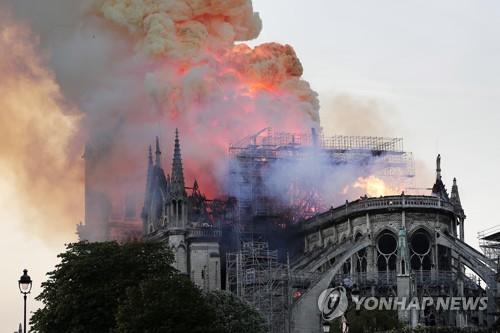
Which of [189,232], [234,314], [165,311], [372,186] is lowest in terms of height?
[165,311]

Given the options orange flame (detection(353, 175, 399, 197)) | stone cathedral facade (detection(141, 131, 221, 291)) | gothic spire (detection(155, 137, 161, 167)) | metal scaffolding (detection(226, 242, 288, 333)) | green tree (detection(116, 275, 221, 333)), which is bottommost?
green tree (detection(116, 275, 221, 333))

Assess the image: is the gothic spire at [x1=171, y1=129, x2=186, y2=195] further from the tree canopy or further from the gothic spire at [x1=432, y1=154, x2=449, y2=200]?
the tree canopy

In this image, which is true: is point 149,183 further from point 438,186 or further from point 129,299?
point 129,299

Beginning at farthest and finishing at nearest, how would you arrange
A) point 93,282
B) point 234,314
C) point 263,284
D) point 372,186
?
1. point 372,186
2. point 263,284
3. point 234,314
4. point 93,282

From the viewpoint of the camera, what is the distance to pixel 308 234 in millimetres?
171500

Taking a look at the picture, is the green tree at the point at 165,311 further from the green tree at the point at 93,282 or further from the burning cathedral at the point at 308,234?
the burning cathedral at the point at 308,234

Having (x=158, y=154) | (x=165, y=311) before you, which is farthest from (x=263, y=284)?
(x=165, y=311)

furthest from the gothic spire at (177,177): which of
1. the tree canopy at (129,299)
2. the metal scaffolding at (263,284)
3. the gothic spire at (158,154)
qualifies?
the tree canopy at (129,299)

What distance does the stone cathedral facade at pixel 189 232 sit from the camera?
549ft

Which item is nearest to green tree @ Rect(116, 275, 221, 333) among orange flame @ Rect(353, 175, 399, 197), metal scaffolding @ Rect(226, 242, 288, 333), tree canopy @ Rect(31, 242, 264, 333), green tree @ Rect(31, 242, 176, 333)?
tree canopy @ Rect(31, 242, 264, 333)

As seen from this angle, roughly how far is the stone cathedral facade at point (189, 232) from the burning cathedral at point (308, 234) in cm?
10

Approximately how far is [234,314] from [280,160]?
140ft

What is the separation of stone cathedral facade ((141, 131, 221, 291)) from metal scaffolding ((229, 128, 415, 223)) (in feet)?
13.2

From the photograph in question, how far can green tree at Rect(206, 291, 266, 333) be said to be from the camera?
131 meters
